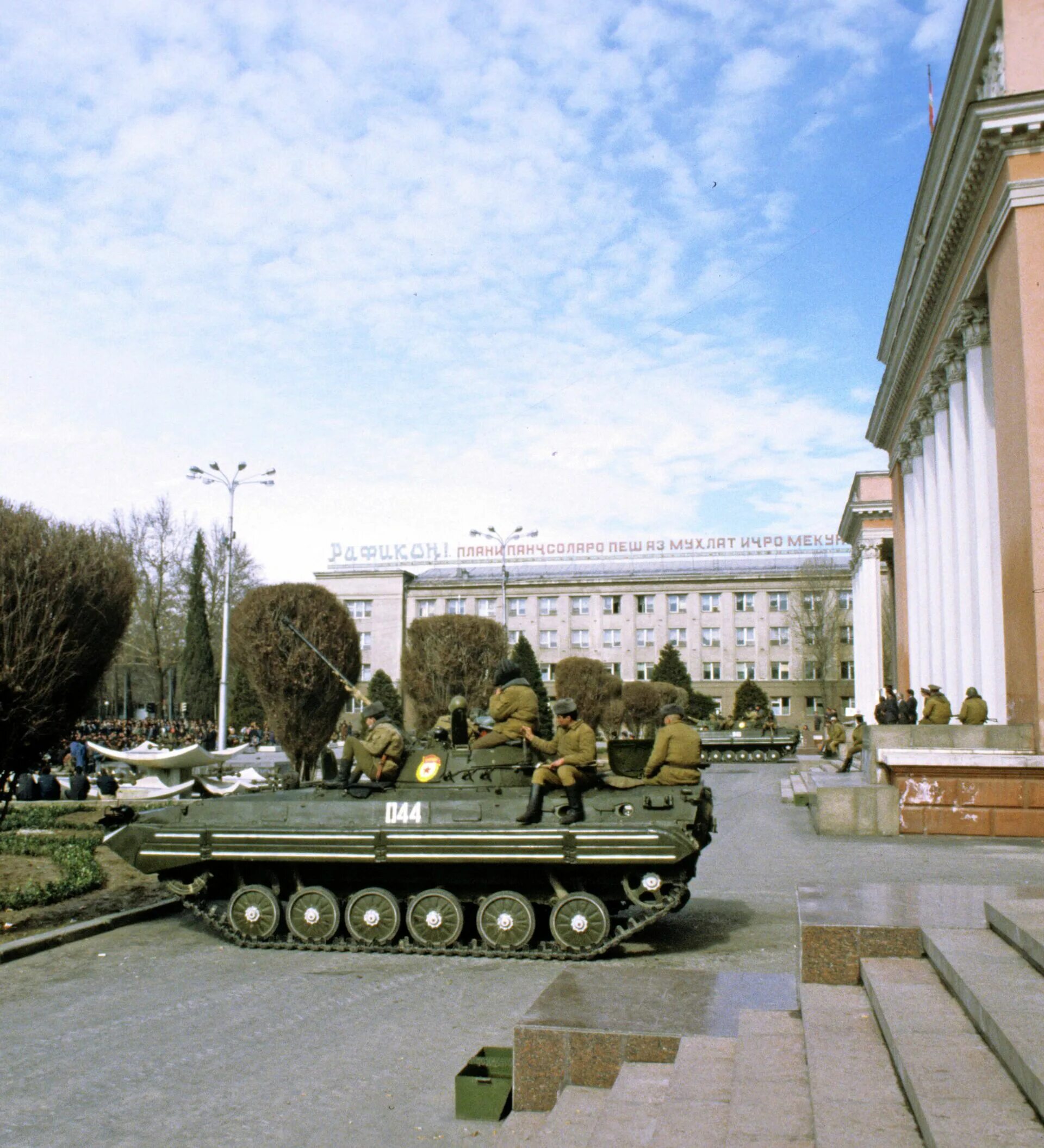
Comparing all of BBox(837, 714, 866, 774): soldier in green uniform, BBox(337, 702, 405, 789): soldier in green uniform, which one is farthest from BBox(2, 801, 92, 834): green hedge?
BBox(837, 714, 866, 774): soldier in green uniform

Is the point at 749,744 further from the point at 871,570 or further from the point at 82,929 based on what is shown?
the point at 82,929

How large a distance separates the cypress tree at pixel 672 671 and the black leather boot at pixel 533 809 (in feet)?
217

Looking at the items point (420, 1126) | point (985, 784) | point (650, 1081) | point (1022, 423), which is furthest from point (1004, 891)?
point (1022, 423)

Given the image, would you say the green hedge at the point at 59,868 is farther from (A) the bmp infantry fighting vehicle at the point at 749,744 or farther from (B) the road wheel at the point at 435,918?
(A) the bmp infantry fighting vehicle at the point at 749,744

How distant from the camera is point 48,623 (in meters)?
13.9

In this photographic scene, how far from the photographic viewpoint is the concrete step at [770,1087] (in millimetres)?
4309

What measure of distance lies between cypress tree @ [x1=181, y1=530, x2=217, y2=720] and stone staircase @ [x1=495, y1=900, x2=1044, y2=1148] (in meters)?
49.8

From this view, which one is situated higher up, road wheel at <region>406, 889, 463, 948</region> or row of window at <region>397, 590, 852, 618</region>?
row of window at <region>397, 590, 852, 618</region>

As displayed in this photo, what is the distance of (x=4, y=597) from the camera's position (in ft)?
44.8

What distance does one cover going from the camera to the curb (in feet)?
32.4

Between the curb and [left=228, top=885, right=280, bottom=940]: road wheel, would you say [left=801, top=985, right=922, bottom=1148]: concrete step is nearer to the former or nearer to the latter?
[left=228, top=885, right=280, bottom=940]: road wheel

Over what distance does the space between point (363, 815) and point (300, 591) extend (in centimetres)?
→ 1910

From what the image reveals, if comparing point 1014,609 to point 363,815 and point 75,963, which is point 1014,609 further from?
point 75,963

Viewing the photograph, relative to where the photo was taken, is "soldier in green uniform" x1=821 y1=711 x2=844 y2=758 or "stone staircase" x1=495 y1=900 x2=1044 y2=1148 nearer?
"stone staircase" x1=495 y1=900 x2=1044 y2=1148
